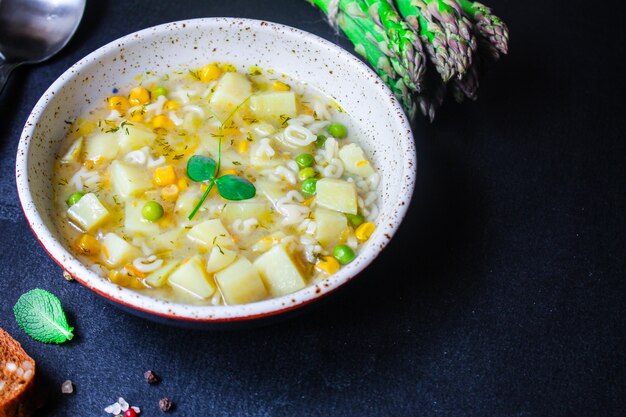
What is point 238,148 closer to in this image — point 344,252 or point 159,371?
point 344,252

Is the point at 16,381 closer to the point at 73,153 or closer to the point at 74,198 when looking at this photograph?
the point at 74,198

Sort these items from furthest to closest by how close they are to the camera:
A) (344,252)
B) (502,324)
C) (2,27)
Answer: (2,27), (502,324), (344,252)

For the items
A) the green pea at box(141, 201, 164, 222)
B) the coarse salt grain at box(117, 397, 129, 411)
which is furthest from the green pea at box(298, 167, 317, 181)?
the coarse salt grain at box(117, 397, 129, 411)

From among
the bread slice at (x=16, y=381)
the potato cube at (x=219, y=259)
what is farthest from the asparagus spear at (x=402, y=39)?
the bread slice at (x=16, y=381)

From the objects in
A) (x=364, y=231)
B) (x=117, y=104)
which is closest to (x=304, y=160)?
(x=364, y=231)

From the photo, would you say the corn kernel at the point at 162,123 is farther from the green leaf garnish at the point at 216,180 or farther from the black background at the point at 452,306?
the black background at the point at 452,306

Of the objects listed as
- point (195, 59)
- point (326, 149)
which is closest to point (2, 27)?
point (195, 59)

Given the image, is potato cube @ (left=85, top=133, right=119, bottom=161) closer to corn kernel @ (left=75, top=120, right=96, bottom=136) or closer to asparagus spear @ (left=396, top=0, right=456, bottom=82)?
corn kernel @ (left=75, top=120, right=96, bottom=136)
